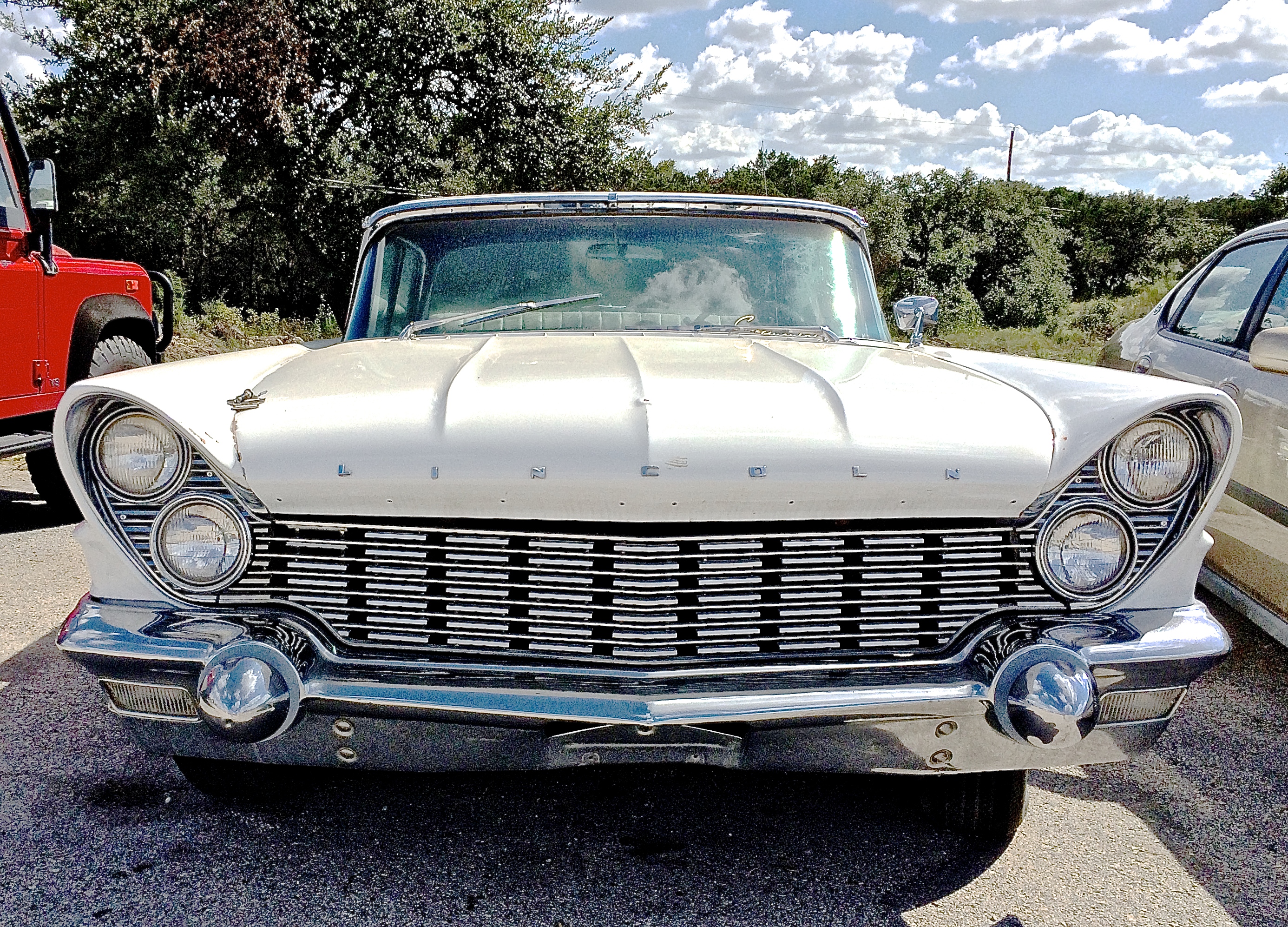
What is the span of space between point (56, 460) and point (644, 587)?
4432 mm

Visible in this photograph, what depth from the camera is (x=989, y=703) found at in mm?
1866

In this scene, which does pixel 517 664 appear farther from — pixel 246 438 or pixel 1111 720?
pixel 1111 720

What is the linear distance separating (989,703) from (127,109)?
13.6 metres

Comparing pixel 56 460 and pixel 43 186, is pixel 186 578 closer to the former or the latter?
pixel 43 186

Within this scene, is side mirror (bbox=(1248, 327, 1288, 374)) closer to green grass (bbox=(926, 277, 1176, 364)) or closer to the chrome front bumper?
the chrome front bumper

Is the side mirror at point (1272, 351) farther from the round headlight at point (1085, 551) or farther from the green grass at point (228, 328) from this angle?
the green grass at point (228, 328)

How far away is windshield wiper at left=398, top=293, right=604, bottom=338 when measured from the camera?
3.03m

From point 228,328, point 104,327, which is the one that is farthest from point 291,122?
point 104,327

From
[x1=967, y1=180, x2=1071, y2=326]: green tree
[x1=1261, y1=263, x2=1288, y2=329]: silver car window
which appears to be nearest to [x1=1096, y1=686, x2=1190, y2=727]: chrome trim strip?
[x1=1261, y1=263, x2=1288, y2=329]: silver car window

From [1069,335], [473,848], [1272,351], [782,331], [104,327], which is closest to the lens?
[473,848]

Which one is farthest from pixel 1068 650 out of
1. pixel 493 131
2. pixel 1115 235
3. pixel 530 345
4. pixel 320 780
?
pixel 1115 235

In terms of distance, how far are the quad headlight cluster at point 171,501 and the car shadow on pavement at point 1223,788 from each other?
189 cm

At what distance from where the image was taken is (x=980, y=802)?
2.29m

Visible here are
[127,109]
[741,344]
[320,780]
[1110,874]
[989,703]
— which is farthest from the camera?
[127,109]
